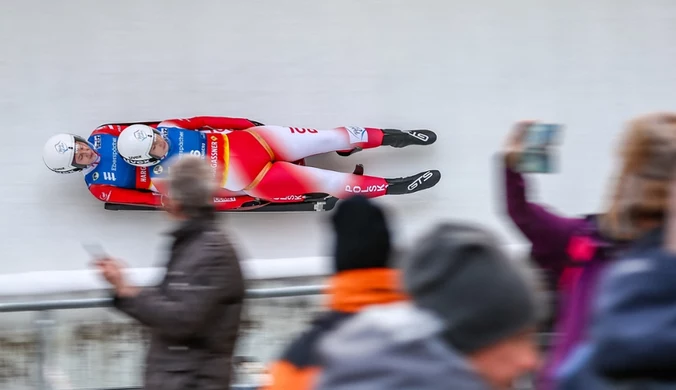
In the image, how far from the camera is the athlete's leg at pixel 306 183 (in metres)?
4.46

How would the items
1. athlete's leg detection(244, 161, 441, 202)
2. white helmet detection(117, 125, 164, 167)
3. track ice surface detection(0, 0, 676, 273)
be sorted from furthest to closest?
track ice surface detection(0, 0, 676, 273) → athlete's leg detection(244, 161, 441, 202) → white helmet detection(117, 125, 164, 167)

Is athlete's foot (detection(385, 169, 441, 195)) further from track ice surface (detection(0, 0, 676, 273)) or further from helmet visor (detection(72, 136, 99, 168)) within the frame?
helmet visor (detection(72, 136, 99, 168))

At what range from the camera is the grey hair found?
2043mm

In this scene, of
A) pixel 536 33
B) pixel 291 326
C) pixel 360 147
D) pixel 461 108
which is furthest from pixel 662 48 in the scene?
pixel 291 326

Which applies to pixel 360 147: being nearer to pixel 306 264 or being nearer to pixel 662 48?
pixel 306 264

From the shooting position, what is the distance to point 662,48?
520cm

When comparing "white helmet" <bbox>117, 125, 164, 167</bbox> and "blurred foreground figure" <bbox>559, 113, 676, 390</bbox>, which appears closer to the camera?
"blurred foreground figure" <bbox>559, 113, 676, 390</bbox>

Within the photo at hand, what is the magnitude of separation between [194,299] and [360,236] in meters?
0.79

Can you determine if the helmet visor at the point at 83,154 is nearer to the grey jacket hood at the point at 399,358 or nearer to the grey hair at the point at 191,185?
the grey hair at the point at 191,185

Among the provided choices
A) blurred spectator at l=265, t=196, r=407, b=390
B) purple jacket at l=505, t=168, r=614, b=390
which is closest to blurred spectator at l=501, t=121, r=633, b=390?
purple jacket at l=505, t=168, r=614, b=390

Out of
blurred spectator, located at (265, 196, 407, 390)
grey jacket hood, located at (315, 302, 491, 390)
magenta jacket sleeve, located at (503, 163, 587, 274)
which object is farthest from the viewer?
magenta jacket sleeve, located at (503, 163, 587, 274)

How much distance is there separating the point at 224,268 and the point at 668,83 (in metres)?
4.10

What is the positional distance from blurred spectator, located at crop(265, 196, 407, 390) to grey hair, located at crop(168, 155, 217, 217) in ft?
2.50

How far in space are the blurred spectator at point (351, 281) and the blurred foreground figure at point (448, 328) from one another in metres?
0.29
